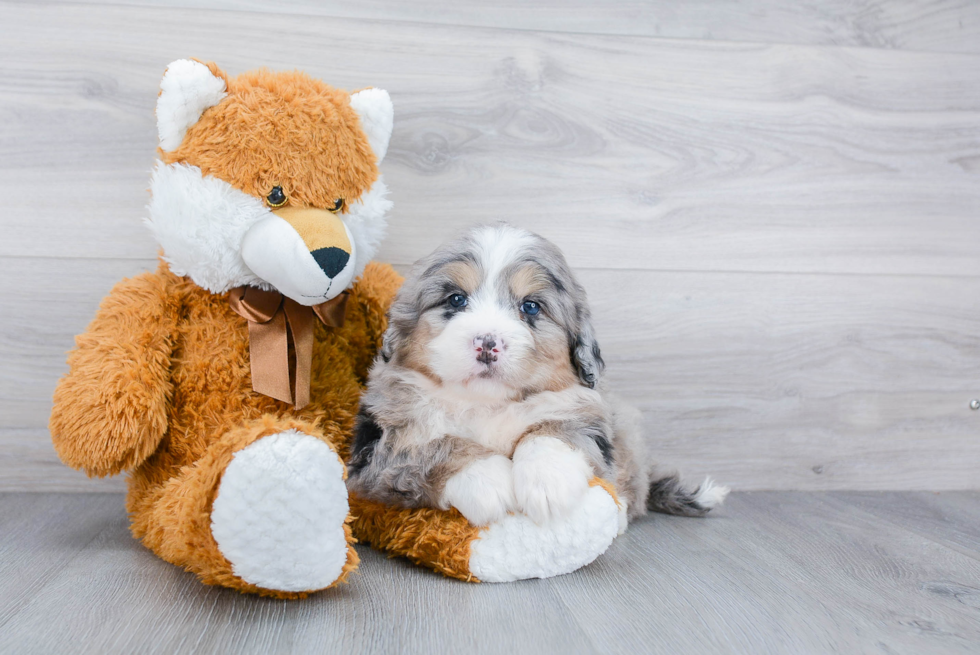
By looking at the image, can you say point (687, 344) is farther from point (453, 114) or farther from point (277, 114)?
point (277, 114)

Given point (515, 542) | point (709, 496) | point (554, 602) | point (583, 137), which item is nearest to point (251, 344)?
point (515, 542)

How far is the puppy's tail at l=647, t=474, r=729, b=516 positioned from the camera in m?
1.77

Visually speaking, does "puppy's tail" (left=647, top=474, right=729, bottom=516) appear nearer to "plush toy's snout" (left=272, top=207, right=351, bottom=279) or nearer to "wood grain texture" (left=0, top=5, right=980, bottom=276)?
"wood grain texture" (left=0, top=5, right=980, bottom=276)

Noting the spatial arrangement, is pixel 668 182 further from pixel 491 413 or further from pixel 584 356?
pixel 491 413

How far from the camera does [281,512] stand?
→ 1.05 m

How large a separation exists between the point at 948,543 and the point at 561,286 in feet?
3.56

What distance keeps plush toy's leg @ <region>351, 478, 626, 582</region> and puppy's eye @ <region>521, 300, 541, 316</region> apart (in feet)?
1.05

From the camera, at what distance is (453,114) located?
1873 mm

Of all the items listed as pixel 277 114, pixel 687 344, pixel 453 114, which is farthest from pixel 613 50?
pixel 277 114

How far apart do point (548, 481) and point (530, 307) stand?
32cm

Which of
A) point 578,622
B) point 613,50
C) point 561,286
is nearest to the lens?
point 578,622

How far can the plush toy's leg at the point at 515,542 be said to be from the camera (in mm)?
1256

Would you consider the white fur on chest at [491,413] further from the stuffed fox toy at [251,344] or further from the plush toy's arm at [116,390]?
the plush toy's arm at [116,390]

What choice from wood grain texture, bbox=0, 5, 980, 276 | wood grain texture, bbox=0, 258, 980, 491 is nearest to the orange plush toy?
wood grain texture, bbox=0, 5, 980, 276
